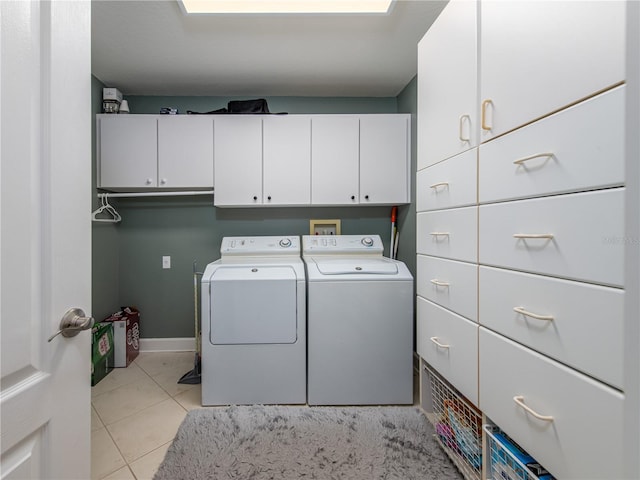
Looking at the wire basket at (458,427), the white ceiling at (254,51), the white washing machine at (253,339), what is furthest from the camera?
the white washing machine at (253,339)

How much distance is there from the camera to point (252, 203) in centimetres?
238

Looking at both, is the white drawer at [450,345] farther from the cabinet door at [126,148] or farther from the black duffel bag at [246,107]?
the cabinet door at [126,148]

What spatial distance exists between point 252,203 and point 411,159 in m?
1.39

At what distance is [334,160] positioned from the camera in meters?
2.39

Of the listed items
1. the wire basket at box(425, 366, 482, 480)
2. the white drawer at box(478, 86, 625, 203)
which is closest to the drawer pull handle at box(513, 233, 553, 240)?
the white drawer at box(478, 86, 625, 203)

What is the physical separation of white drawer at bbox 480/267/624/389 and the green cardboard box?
102 inches

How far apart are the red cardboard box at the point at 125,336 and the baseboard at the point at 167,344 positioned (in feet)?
0.21

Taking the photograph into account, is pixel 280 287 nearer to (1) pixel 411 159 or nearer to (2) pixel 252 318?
(2) pixel 252 318

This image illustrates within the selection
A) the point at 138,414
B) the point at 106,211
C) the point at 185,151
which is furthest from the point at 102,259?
the point at 138,414

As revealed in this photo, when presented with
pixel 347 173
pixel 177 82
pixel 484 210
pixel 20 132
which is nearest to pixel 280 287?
pixel 347 173

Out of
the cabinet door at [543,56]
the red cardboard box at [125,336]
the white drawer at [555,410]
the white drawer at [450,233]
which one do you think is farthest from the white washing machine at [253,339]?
the cabinet door at [543,56]

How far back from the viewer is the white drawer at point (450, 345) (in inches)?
44.1

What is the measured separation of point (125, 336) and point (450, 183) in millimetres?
2741

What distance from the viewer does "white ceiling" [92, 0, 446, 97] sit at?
170 cm
